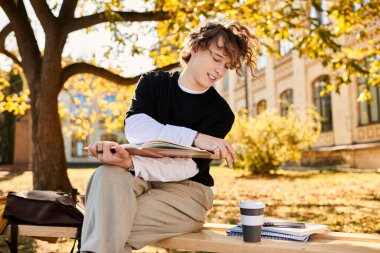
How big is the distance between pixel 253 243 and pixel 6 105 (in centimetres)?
869

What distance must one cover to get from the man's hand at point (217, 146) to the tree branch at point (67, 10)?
5661mm

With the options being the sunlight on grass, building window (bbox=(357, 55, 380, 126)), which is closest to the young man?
the sunlight on grass

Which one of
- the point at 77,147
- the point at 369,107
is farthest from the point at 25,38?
the point at 77,147

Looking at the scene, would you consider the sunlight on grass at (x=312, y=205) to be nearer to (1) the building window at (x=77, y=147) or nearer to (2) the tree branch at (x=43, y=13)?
(2) the tree branch at (x=43, y=13)

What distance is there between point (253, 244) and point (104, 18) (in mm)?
5868

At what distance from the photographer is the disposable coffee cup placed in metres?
2.40

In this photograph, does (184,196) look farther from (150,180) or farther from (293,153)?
(293,153)

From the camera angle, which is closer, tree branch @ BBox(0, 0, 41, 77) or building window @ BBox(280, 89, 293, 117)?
tree branch @ BBox(0, 0, 41, 77)

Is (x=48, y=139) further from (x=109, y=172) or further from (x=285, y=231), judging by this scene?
(x=285, y=231)

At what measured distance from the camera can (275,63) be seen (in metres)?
25.7

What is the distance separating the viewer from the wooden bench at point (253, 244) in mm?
2307

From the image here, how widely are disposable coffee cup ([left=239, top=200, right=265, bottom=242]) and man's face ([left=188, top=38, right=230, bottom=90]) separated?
2.91 ft

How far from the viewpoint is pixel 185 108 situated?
119 inches

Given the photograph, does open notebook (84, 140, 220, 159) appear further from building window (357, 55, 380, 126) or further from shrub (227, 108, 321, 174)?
building window (357, 55, 380, 126)
